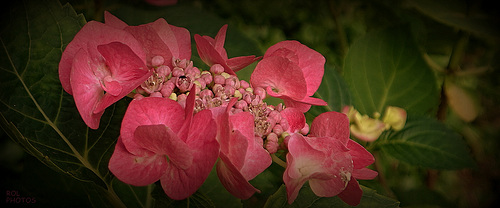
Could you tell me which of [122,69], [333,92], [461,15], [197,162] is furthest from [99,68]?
[461,15]

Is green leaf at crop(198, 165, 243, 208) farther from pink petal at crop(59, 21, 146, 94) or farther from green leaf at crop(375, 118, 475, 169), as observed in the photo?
green leaf at crop(375, 118, 475, 169)

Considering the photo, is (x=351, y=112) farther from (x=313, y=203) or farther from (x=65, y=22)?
(x=65, y=22)

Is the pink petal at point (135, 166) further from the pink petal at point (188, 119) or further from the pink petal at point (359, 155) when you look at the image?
the pink petal at point (359, 155)

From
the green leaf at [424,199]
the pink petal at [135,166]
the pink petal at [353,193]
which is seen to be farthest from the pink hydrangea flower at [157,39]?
the green leaf at [424,199]

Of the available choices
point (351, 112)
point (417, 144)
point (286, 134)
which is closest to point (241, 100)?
point (286, 134)

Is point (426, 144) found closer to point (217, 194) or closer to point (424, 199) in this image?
point (424, 199)

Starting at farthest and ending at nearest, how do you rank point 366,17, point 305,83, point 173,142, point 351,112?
1. point 366,17
2. point 351,112
3. point 305,83
4. point 173,142
